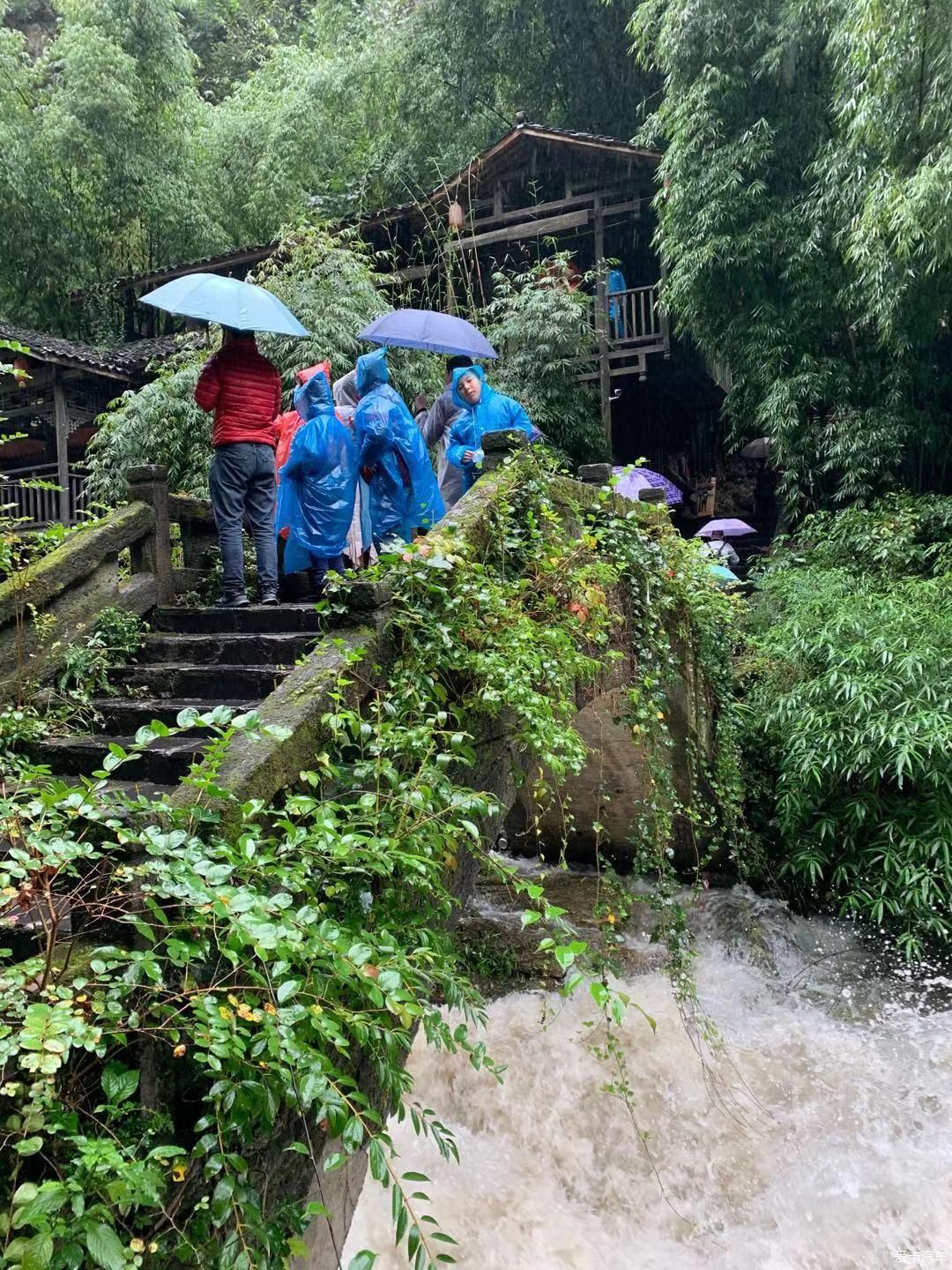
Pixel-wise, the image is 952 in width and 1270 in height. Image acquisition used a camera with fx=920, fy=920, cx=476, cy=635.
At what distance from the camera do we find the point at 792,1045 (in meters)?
6.44

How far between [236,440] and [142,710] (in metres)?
1.79

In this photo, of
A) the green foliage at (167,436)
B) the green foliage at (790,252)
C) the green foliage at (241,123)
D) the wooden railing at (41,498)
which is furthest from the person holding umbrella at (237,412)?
the green foliage at (241,123)

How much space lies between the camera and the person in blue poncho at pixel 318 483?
628 centimetres

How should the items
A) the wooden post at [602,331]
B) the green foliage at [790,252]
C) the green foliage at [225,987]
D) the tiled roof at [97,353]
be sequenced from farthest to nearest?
the tiled roof at [97,353] → the wooden post at [602,331] → the green foliage at [790,252] → the green foliage at [225,987]

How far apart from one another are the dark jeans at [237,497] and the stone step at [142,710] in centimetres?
101

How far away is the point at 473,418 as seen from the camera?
6770 millimetres

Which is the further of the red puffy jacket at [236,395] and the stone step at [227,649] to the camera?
the red puffy jacket at [236,395]

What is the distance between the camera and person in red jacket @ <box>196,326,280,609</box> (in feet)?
18.0

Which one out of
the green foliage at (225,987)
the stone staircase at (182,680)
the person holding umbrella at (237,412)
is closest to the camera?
A: the green foliage at (225,987)

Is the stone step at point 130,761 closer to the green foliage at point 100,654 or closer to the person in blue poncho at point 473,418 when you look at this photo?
the green foliage at point 100,654

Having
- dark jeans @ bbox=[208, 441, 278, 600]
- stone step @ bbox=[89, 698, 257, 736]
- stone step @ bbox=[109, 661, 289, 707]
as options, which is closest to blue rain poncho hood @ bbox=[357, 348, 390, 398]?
dark jeans @ bbox=[208, 441, 278, 600]

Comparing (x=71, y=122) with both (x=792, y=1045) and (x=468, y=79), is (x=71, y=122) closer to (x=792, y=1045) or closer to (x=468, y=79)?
(x=468, y=79)

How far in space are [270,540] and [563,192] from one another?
13.1 metres

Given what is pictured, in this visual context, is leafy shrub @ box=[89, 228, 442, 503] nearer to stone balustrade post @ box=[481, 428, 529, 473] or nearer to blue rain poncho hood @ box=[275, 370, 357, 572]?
blue rain poncho hood @ box=[275, 370, 357, 572]
